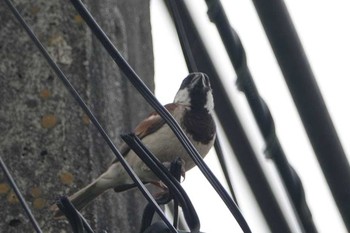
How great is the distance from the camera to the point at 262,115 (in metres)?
3.30

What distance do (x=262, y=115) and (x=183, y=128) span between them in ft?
5.59

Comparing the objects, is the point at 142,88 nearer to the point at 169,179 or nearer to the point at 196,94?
the point at 169,179

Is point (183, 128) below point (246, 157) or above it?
below

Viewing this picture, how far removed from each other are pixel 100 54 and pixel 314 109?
100cm

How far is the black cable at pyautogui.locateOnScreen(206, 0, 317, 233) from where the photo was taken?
3.21 metres

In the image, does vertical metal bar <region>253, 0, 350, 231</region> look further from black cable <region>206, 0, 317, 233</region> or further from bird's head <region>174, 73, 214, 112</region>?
bird's head <region>174, 73, 214, 112</region>

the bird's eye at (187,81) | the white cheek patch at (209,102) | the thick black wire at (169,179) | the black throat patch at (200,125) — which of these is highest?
the thick black wire at (169,179)

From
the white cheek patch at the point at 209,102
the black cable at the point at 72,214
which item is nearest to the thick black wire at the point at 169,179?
the black cable at the point at 72,214

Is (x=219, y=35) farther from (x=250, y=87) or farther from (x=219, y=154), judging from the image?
(x=219, y=154)

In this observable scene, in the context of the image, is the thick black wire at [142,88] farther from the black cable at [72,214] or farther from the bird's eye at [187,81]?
the bird's eye at [187,81]

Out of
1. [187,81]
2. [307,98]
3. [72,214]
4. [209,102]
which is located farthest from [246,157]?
[187,81]

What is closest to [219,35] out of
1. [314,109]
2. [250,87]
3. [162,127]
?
[250,87]

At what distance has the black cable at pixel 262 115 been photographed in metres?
3.21

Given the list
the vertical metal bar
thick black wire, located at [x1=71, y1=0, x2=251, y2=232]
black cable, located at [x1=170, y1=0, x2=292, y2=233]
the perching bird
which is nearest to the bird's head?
the perching bird
